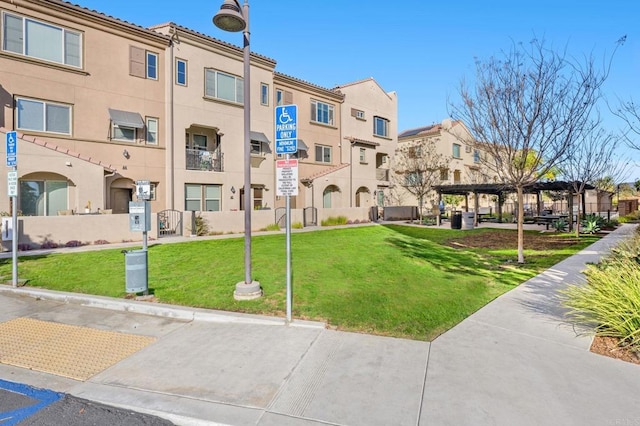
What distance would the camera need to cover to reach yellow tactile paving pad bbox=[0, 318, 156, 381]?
4.57 metres

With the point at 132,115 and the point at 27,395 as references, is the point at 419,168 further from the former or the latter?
the point at 27,395

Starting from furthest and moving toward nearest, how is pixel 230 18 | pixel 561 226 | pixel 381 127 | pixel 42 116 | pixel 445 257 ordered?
pixel 381 127, pixel 561 226, pixel 42 116, pixel 445 257, pixel 230 18

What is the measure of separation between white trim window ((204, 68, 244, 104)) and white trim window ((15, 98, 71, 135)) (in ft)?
24.3

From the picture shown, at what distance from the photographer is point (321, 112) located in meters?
29.4

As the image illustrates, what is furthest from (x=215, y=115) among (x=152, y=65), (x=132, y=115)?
(x=132, y=115)

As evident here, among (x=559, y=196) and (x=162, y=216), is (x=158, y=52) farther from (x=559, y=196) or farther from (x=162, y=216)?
(x=559, y=196)

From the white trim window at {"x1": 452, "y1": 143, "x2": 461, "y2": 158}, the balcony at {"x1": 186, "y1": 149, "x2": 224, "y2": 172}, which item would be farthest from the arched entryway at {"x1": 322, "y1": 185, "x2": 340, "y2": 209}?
the white trim window at {"x1": 452, "y1": 143, "x2": 461, "y2": 158}

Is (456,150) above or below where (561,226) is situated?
above

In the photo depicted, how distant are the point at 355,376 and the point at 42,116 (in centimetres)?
1890

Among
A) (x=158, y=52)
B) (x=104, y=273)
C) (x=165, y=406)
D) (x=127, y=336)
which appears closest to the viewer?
(x=165, y=406)

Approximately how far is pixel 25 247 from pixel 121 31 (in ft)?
39.3

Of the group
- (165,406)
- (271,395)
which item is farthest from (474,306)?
(165,406)

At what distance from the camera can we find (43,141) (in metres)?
16.0

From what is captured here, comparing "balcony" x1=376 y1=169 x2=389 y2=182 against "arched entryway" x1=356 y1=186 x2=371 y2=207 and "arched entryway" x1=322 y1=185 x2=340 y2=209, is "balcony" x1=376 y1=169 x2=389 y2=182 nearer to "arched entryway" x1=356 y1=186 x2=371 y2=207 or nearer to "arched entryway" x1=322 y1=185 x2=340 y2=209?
"arched entryway" x1=356 y1=186 x2=371 y2=207
